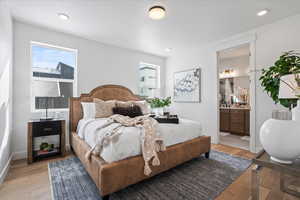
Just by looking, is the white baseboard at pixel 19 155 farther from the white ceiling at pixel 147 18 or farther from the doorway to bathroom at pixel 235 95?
the doorway to bathroom at pixel 235 95

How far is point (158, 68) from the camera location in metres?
5.04

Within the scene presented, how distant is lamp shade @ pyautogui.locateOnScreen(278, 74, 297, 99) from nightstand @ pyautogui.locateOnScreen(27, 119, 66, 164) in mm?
3380

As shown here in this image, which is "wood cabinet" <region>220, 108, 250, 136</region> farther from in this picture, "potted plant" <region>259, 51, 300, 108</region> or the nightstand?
the nightstand

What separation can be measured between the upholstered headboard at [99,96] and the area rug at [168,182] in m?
0.95

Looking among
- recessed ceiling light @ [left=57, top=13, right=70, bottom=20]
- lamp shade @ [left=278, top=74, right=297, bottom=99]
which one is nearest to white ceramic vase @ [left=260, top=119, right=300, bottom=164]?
lamp shade @ [left=278, top=74, right=297, bottom=99]

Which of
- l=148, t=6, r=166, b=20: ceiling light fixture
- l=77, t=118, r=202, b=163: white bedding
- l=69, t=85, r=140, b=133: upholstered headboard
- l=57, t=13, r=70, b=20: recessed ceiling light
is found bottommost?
l=77, t=118, r=202, b=163: white bedding

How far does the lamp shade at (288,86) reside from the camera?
1.29 metres

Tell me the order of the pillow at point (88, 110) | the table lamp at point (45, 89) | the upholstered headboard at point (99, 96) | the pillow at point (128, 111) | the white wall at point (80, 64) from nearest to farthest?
Result: the table lamp at point (45, 89)
the white wall at point (80, 64)
the pillow at point (128, 111)
the pillow at point (88, 110)
the upholstered headboard at point (99, 96)

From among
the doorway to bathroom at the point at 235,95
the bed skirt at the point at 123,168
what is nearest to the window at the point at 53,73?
the bed skirt at the point at 123,168

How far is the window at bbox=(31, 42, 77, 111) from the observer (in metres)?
2.85

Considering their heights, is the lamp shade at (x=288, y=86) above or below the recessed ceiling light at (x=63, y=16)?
below

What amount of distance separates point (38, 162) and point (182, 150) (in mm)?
2570

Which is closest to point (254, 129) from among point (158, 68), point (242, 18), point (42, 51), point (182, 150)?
point (182, 150)

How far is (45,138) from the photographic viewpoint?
9.62 ft
